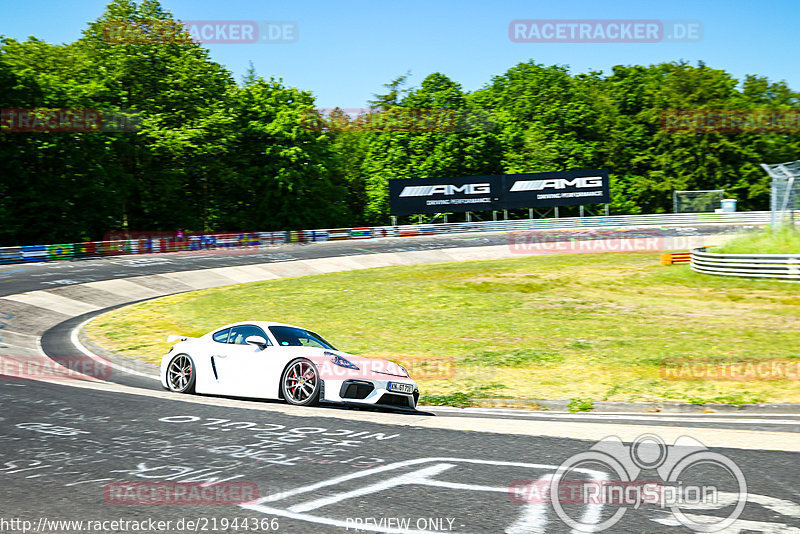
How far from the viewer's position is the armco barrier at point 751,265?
89.6 ft

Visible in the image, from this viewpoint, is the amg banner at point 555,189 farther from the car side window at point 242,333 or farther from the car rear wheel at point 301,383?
the car rear wheel at point 301,383

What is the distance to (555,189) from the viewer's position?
62.5 m

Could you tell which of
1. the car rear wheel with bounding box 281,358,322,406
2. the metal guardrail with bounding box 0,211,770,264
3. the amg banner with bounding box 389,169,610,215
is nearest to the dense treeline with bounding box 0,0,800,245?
the metal guardrail with bounding box 0,211,770,264

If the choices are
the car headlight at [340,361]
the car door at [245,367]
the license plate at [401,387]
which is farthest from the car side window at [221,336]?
the license plate at [401,387]

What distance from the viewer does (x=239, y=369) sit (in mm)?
11633

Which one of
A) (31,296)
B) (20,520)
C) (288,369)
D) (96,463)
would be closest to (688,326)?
(288,369)

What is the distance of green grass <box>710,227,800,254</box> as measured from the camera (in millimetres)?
29094

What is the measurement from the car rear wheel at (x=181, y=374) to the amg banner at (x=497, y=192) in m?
47.9

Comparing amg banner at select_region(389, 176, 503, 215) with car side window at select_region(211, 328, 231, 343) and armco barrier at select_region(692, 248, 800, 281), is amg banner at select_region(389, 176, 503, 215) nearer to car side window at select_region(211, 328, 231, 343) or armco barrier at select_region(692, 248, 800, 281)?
armco barrier at select_region(692, 248, 800, 281)

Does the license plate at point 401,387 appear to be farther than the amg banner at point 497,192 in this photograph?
No

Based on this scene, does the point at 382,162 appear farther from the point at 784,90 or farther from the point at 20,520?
the point at 20,520

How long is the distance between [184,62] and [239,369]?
186 feet

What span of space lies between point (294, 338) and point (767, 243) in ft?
82.2

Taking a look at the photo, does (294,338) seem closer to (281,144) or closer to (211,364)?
(211,364)
